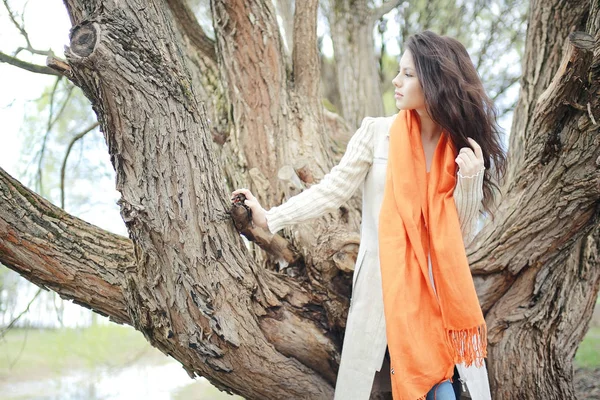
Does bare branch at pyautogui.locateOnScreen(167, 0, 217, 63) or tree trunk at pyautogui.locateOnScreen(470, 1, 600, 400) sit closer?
tree trunk at pyautogui.locateOnScreen(470, 1, 600, 400)

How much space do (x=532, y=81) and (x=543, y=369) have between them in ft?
5.50

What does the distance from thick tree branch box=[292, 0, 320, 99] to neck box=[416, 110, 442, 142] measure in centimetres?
133

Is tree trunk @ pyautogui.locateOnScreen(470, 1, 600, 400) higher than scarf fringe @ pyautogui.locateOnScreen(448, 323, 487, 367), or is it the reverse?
tree trunk @ pyautogui.locateOnScreen(470, 1, 600, 400)

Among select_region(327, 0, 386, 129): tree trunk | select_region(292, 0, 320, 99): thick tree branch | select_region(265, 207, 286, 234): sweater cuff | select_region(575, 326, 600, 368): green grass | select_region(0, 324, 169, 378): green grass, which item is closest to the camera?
select_region(265, 207, 286, 234): sweater cuff

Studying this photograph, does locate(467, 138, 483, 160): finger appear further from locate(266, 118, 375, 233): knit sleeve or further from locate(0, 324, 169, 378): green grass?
locate(0, 324, 169, 378): green grass

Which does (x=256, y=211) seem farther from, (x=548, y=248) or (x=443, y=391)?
(x=548, y=248)

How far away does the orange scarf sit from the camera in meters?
2.08

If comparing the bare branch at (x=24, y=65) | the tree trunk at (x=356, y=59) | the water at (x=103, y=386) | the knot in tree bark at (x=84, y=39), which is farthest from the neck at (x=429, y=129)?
the water at (x=103, y=386)

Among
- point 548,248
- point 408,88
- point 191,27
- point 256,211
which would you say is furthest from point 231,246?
point 191,27

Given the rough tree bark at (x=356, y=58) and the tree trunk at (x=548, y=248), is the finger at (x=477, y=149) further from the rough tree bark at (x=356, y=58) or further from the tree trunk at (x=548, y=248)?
the rough tree bark at (x=356, y=58)

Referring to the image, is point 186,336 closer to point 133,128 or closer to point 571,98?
point 133,128

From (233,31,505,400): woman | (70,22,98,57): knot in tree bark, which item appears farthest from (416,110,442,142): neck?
(70,22,98,57): knot in tree bark

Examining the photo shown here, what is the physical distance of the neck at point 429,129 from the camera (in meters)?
2.31

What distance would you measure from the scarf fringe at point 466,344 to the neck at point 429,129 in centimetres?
77
